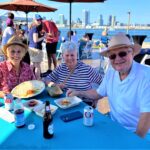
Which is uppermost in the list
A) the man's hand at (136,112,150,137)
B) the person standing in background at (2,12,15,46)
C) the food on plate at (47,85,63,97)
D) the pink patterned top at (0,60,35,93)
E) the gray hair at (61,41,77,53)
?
the person standing in background at (2,12,15,46)

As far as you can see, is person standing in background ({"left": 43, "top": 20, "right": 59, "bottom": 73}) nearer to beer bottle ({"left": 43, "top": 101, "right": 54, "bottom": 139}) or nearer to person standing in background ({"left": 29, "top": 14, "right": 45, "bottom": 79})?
person standing in background ({"left": 29, "top": 14, "right": 45, "bottom": 79})

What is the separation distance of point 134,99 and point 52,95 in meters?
0.84

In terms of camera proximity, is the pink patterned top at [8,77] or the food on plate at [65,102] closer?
the food on plate at [65,102]

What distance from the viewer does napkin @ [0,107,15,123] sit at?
64.3 inches

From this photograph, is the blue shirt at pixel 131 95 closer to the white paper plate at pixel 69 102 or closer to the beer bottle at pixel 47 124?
the white paper plate at pixel 69 102

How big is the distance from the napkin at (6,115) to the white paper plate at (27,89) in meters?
0.35

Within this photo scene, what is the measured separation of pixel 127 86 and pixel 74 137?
658mm

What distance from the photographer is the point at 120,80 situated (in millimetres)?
1842

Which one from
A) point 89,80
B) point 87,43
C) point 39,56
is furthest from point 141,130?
point 87,43

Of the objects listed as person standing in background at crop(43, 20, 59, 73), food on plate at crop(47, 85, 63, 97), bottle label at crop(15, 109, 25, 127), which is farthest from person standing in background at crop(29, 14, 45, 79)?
bottle label at crop(15, 109, 25, 127)

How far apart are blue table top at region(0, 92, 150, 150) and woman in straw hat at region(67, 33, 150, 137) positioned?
0.94ft

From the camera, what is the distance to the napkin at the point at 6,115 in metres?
1.63

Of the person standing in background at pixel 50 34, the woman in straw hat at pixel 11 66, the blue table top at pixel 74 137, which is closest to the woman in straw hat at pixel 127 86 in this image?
the blue table top at pixel 74 137

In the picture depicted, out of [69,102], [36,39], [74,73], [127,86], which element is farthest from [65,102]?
[36,39]
